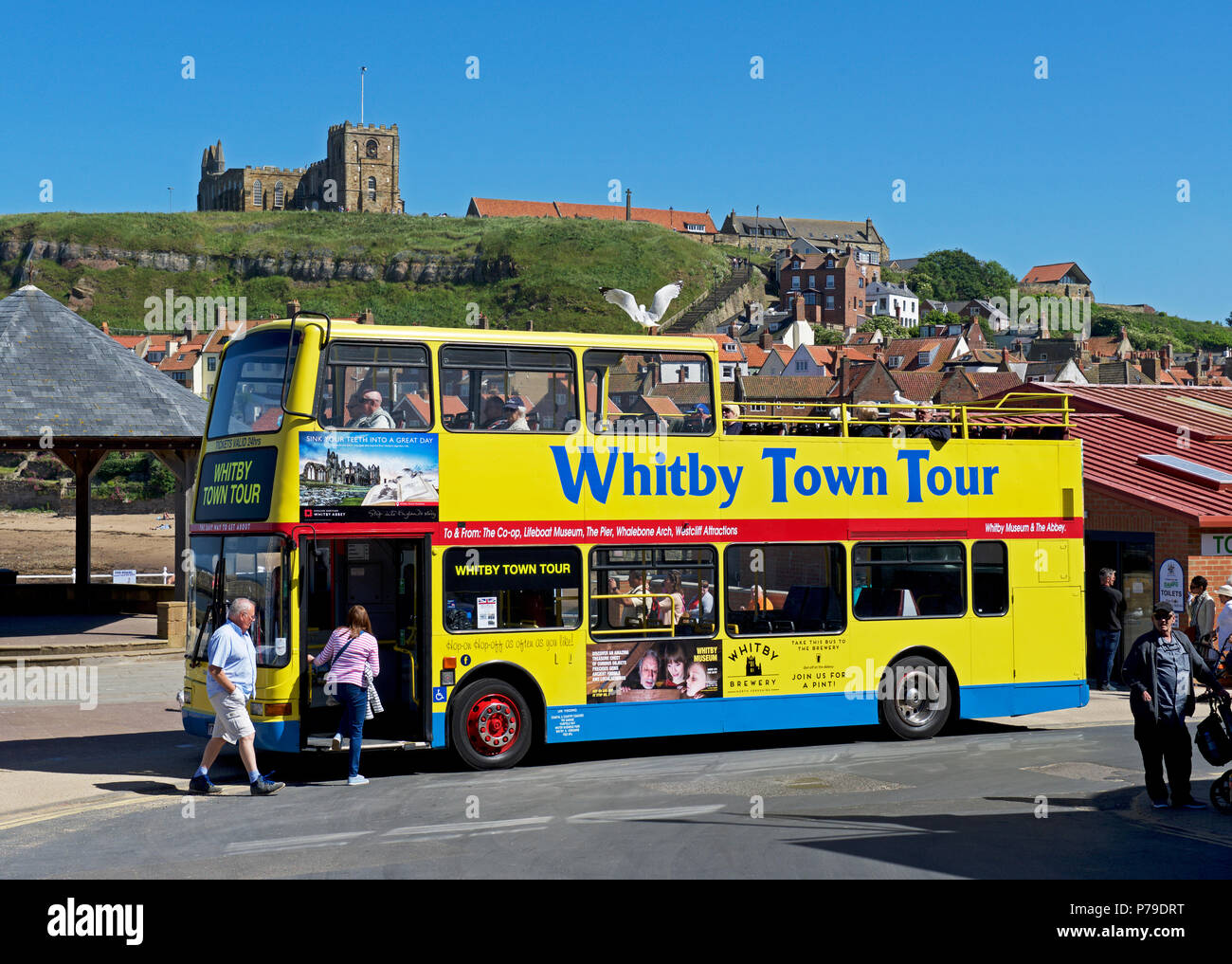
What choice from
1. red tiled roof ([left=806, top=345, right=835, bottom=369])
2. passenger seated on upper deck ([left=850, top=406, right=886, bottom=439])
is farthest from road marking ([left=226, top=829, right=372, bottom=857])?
red tiled roof ([left=806, top=345, right=835, bottom=369])

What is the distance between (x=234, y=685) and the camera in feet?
39.8

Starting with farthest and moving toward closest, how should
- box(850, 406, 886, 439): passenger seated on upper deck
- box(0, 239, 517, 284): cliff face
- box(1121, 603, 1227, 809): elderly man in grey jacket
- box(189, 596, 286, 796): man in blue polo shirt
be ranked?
box(0, 239, 517, 284): cliff face, box(850, 406, 886, 439): passenger seated on upper deck, box(189, 596, 286, 796): man in blue polo shirt, box(1121, 603, 1227, 809): elderly man in grey jacket

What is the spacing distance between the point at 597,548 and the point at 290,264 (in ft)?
584

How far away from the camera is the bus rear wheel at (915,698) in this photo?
50.6 feet

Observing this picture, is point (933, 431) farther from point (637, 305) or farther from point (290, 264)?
point (290, 264)

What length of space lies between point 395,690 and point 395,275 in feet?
557

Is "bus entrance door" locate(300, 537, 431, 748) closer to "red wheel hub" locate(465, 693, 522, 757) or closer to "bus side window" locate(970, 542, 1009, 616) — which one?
"red wheel hub" locate(465, 693, 522, 757)

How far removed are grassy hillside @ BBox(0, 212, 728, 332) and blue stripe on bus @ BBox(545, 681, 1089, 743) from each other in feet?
459

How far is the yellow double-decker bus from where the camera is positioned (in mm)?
12898

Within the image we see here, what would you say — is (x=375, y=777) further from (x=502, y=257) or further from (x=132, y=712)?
(x=502, y=257)

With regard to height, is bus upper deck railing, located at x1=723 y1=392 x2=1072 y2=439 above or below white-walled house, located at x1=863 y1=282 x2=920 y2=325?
below

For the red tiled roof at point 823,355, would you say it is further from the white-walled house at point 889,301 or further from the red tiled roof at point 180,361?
the red tiled roof at point 180,361

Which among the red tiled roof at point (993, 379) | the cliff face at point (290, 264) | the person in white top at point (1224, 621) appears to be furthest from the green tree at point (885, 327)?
the person in white top at point (1224, 621)

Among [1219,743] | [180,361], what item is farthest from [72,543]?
[1219,743]
